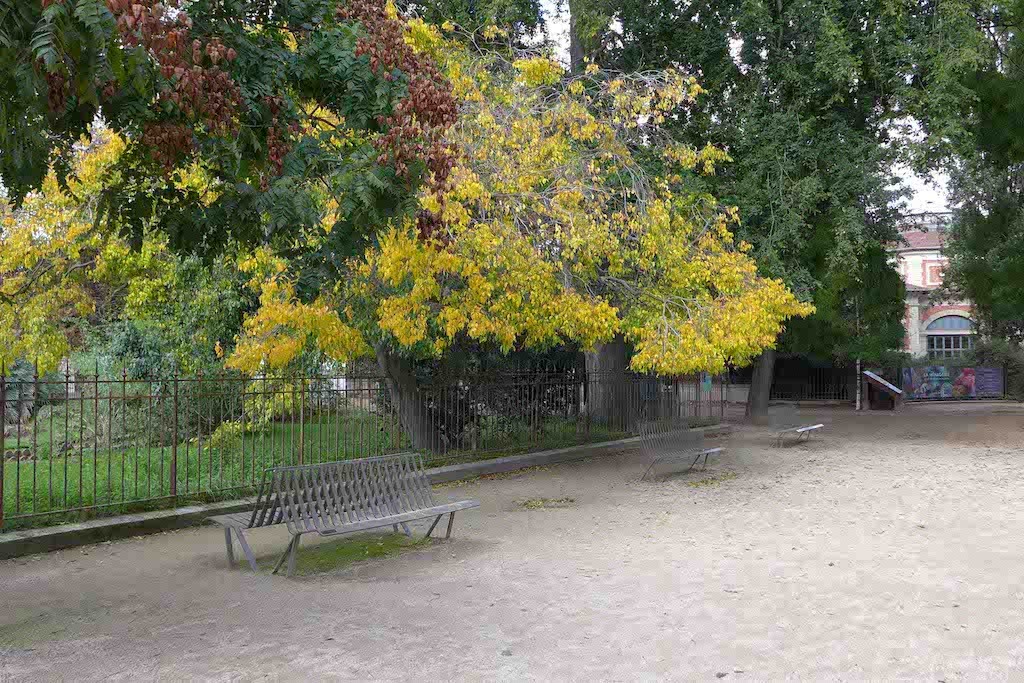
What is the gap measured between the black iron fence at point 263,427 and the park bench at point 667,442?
254 centimetres

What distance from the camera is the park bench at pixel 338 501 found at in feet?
24.3

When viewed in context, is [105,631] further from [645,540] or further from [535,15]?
[535,15]

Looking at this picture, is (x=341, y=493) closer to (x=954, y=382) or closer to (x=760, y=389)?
(x=760, y=389)

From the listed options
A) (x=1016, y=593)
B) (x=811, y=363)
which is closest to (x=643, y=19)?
(x=1016, y=593)

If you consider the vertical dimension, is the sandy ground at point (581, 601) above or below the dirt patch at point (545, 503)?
below

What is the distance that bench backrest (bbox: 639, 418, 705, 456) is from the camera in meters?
13.3

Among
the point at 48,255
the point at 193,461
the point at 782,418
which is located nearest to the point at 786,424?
the point at 782,418

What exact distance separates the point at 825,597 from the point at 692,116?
48.9 feet

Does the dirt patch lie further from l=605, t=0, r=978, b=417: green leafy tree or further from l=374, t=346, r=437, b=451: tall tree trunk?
l=605, t=0, r=978, b=417: green leafy tree

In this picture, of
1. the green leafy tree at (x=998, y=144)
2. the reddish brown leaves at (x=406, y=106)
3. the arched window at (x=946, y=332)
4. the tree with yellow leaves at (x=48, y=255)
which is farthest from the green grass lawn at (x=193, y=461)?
the arched window at (x=946, y=332)

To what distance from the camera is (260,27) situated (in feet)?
25.8

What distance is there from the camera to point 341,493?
7863 millimetres

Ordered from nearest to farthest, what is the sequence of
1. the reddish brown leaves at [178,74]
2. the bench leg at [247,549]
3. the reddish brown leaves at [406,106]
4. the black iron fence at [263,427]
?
1. the reddish brown leaves at [178,74]
2. the reddish brown leaves at [406,106]
3. the bench leg at [247,549]
4. the black iron fence at [263,427]

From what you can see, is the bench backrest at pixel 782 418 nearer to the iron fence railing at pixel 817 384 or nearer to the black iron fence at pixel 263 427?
the black iron fence at pixel 263 427
